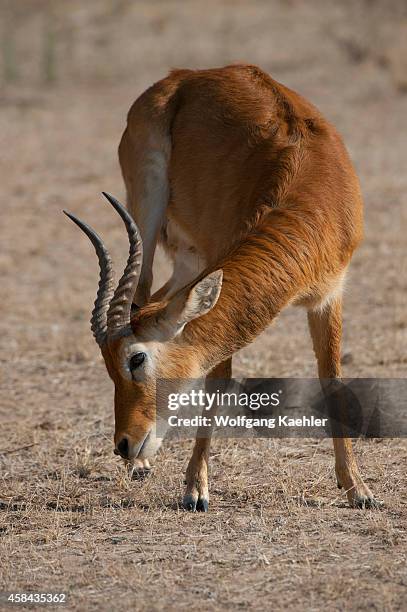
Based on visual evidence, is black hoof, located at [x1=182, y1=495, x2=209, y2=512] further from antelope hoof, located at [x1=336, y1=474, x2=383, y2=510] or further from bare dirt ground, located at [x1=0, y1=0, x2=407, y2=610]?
antelope hoof, located at [x1=336, y1=474, x2=383, y2=510]

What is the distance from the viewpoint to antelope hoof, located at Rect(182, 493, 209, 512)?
19.7 ft

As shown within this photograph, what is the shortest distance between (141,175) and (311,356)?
2.07 metres

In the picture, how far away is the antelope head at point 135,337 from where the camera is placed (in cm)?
534

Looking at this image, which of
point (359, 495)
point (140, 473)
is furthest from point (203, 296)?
point (140, 473)

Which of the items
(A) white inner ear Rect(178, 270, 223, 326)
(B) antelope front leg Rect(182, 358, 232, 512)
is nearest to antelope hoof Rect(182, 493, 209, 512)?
(B) antelope front leg Rect(182, 358, 232, 512)

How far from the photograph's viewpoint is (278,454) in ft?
22.2

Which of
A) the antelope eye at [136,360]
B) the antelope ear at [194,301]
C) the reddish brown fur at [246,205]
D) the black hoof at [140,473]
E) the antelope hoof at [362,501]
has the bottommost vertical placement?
the antelope hoof at [362,501]

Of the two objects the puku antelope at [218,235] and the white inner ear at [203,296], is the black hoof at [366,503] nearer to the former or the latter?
the puku antelope at [218,235]

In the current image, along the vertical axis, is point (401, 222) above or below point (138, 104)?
above

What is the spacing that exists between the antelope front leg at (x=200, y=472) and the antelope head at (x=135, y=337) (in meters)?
0.69

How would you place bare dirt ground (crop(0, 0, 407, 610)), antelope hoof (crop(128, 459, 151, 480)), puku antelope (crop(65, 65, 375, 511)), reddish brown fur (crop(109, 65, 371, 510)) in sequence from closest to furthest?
bare dirt ground (crop(0, 0, 407, 610))
puku antelope (crop(65, 65, 375, 511))
reddish brown fur (crop(109, 65, 371, 510))
antelope hoof (crop(128, 459, 151, 480))

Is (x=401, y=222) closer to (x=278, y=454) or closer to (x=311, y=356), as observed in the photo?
(x=311, y=356)

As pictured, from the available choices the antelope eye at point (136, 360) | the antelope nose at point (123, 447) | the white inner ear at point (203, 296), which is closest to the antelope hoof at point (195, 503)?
the antelope nose at point (123, 447)

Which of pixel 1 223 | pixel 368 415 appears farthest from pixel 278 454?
pixel 1 223
